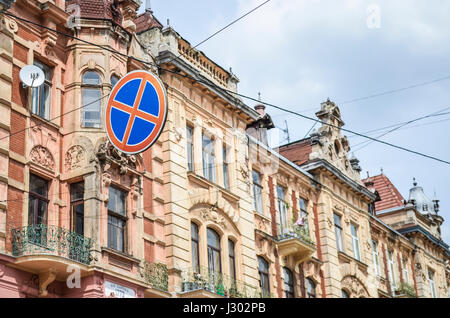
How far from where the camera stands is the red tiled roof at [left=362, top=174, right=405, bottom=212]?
4942 centimetres

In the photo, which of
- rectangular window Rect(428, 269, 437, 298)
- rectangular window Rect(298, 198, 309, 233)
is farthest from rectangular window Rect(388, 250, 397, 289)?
rectangular window Rect(298, 198, 309, 233)

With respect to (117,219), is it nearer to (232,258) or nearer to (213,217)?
(213,217)

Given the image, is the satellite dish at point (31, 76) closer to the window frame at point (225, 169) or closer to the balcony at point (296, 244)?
the window frame at point (225, 169)

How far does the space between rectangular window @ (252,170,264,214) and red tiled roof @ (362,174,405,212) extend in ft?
60.9

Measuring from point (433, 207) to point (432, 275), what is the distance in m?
6.19

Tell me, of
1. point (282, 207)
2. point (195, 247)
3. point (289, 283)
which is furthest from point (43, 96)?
point (289, 283)

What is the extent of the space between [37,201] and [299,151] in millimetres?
19368

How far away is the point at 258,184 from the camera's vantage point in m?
32.0

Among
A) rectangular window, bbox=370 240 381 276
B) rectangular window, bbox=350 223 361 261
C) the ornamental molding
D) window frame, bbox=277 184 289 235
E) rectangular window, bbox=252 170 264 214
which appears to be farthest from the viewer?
rectangular window, bbox=370 240 381 276

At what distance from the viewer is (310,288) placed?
110 feet

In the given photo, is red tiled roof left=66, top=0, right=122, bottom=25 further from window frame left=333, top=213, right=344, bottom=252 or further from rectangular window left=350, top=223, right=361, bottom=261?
rectangular window left=350, top=223, right=361, bottom=261

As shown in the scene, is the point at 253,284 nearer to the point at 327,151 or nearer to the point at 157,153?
the point at 157,153

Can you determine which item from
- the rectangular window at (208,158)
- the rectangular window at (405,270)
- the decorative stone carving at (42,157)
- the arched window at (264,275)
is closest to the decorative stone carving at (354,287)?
the arched window at (264,275)
